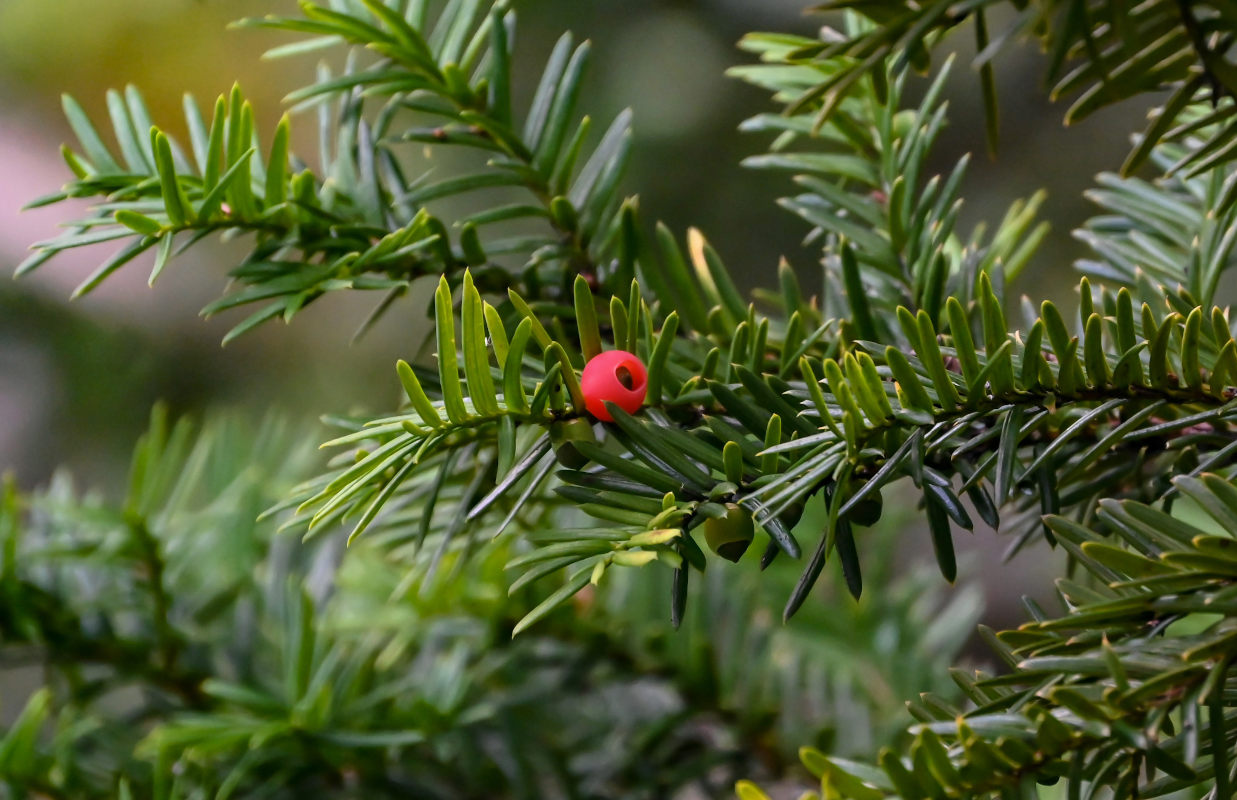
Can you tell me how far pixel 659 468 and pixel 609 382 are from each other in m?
0.02

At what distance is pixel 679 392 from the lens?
0.72 ft

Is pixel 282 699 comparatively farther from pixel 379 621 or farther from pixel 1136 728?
pixel 1136 728

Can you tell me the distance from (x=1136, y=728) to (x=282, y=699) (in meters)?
0.26

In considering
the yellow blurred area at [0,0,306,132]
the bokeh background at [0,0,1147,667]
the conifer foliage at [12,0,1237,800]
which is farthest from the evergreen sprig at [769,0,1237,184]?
the yellow blurred area at [0,0,306,132]

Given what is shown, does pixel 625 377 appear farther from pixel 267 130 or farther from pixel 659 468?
pixel 267 130

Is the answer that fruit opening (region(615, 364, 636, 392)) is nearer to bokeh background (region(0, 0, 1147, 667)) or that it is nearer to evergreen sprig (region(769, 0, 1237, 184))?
evergreen sprig (region(769, 0, 1237, 184))

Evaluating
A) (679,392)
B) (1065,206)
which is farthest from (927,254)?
(1065,206)

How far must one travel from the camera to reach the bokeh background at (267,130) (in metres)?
1.02

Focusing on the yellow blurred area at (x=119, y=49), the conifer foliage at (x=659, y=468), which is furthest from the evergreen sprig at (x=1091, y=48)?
the yellow blurred area at (x=119, y=49)

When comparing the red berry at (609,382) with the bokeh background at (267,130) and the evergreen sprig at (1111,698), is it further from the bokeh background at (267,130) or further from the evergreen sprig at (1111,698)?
the bokeh background at (267,130)

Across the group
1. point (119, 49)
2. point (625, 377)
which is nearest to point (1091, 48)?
point (625, 377)

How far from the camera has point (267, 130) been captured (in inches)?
46.3

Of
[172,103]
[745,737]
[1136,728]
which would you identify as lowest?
[745,737]

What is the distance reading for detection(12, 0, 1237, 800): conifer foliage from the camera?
17 centimetres
